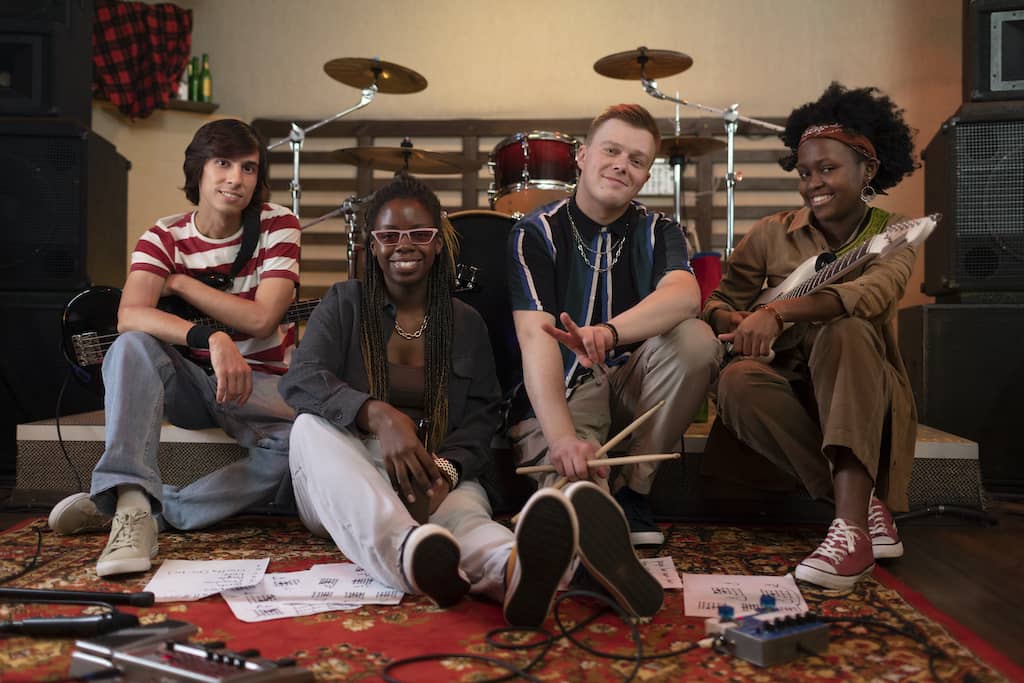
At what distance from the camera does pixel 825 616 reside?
1.57 m

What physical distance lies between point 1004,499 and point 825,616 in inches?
63.4

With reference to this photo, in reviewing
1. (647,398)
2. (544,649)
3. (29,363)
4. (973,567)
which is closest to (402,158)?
(29,363)

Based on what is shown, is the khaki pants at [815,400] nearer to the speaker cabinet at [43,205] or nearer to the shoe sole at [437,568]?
the shoe sole at [437,568]

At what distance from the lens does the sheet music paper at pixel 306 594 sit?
1581 mm

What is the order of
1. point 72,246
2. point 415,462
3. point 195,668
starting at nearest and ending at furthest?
point 195,668
point 415,462
point 72,246

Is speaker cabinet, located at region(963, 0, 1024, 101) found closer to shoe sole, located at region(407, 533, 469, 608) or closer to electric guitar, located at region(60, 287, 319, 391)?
electric guitar, located at region(60, 287, 319, 391)

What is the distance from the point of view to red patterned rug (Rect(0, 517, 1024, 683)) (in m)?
1.31

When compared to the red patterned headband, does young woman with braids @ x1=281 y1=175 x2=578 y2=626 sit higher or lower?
lower

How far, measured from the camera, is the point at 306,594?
1.68 meters

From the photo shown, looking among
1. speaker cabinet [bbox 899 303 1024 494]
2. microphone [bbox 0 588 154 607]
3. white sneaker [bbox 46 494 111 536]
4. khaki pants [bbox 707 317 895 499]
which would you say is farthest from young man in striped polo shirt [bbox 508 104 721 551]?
speaker cabinet [bbox 899 303 1024 494]

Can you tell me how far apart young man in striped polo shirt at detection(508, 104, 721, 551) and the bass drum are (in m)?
0.33

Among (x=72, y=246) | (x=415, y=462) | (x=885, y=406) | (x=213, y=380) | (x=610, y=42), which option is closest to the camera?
(x=415, y=462)

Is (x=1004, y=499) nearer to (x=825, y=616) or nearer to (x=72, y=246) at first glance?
(x=825, y=616)

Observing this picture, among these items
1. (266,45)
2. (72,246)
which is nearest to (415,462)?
(72,246)
